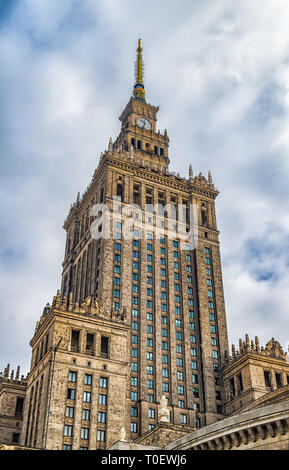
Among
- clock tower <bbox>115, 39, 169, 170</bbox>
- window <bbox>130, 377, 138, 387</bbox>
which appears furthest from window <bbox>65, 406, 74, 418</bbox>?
clock tower <bbox>115, 39, 169, 170</bbox>

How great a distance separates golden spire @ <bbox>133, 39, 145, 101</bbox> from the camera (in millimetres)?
148750

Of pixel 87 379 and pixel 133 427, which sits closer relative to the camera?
pixel 87 379

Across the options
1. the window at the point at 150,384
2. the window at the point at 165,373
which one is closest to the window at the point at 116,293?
the window at the point at 165,373

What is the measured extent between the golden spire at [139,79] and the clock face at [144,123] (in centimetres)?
837

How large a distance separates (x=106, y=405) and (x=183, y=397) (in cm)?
2117

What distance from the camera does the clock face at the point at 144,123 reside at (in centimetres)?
13875

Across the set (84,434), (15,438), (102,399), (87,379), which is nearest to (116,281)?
(87,379)

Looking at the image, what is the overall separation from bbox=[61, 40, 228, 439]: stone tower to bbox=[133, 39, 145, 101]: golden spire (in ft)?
84.2

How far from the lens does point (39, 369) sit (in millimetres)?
77875

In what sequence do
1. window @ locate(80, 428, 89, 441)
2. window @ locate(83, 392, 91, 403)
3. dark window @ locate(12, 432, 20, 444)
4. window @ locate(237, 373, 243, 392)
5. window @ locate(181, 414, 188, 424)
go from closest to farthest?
1. window @ locate(80, 428, 89, 441)
2. window @ locate(83, 392, 91, 403)
3. dark window @ locate(12, 432, 20, 444)
4. window @ locate(181, 414, 188, 424)
5. window @ locate(237, 373, 243, 392)

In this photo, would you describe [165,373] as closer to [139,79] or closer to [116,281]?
[116,281]

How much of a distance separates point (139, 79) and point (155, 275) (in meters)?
71.1

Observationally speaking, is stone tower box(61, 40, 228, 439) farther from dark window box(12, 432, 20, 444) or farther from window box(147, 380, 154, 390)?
dark window box(12, 432, 20, 444)

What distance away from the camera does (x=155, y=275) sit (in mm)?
102188
